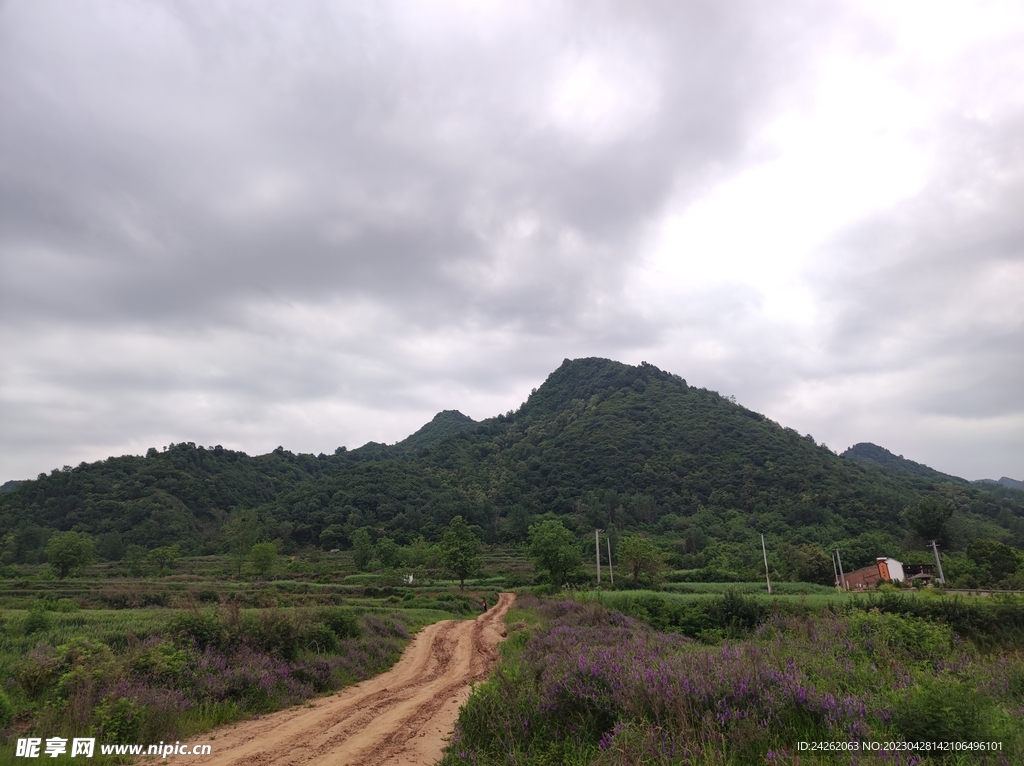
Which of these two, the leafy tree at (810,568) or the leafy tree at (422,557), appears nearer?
the leafy tree at (810,568)

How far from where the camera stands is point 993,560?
204ft

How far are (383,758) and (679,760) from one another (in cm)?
569

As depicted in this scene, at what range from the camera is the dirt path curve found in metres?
8.38

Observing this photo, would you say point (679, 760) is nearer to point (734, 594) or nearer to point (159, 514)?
point (734, 594)

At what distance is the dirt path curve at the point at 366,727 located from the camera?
8.38 m

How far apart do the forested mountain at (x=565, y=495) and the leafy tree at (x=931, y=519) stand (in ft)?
13.8

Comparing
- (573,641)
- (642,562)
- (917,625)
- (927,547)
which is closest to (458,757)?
(573,641)

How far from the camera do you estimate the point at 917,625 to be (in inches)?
567

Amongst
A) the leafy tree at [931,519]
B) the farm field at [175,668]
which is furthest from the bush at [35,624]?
the leafy tree at [931,519]

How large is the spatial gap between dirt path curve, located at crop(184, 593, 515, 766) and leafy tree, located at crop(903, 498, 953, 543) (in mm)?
103201

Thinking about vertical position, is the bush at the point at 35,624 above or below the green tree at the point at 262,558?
above

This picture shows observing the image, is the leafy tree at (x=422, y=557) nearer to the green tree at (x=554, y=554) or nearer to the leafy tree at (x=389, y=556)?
the leafy tree at (x=389, y=556)

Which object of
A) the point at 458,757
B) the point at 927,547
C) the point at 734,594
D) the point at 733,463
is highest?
the point at 733,463

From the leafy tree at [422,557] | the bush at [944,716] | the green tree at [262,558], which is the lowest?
the leafy tree at [422,557]
